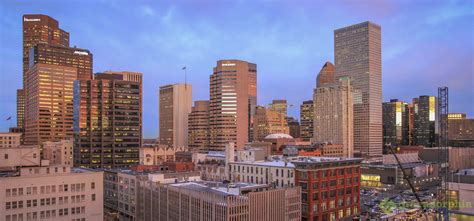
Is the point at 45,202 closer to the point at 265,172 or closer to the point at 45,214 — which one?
the point at 45,214

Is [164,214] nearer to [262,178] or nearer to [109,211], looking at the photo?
[262,178]

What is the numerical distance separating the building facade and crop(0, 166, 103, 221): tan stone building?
48.9 meters

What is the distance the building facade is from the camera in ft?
343

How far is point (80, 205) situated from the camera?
85.5 m

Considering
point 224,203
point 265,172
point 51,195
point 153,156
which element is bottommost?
point 153,156

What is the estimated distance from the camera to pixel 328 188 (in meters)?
109

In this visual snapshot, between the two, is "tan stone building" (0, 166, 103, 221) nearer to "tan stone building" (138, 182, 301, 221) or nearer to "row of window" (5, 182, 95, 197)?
"row of window" (5, 182, 95, 197)

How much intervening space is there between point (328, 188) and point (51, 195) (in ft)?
217

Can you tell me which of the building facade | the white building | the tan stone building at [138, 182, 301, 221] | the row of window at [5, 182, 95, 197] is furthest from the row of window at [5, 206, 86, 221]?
the building facade

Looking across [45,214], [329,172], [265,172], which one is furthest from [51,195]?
[329,172]

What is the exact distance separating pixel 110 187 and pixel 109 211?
7.42 meters

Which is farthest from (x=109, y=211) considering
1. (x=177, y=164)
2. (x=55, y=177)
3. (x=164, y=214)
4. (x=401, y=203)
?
(x=401, y=203)

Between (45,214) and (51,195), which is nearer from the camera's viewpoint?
(45,214)

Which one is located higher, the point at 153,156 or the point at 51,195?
the point at 51,195
